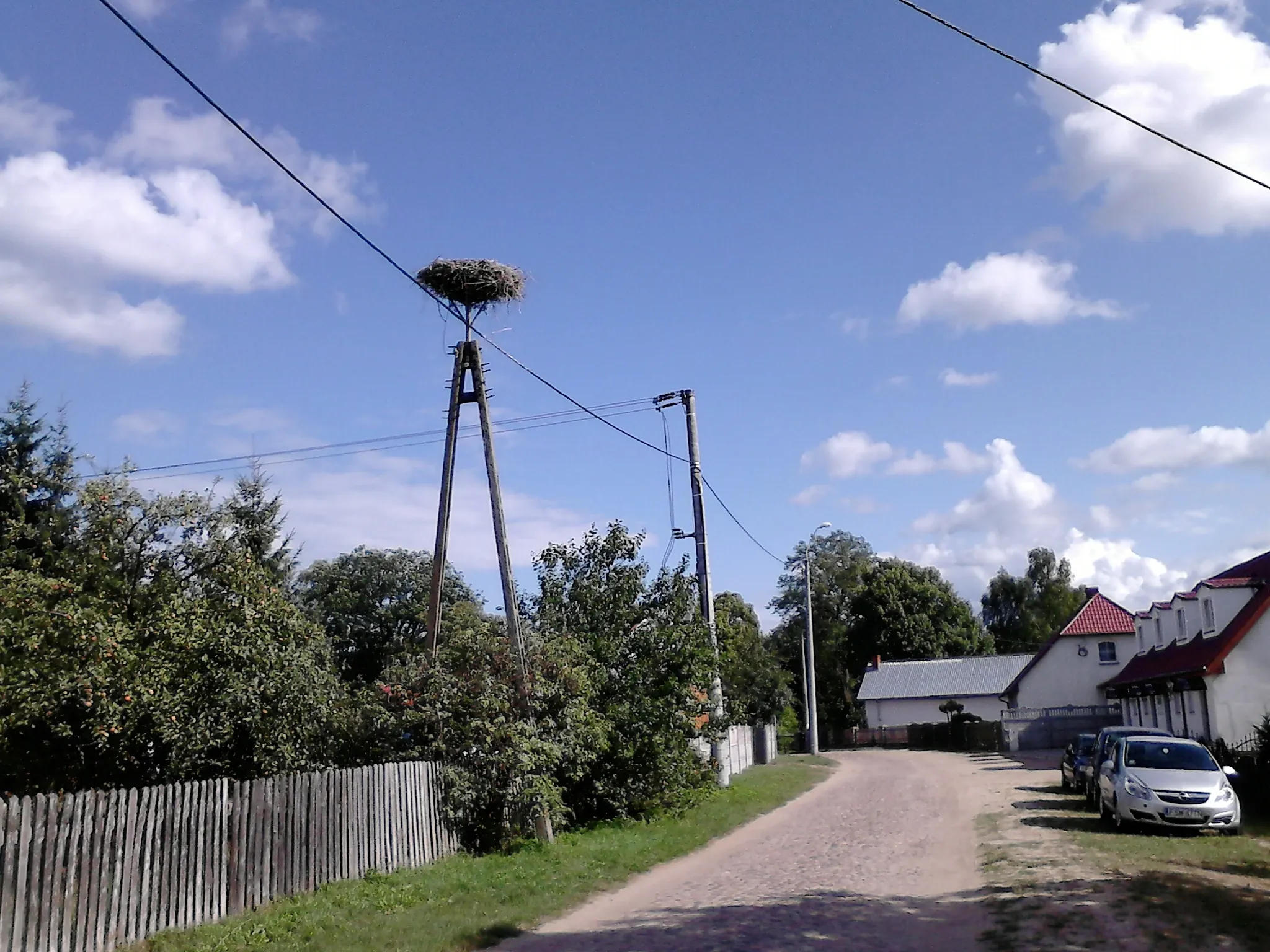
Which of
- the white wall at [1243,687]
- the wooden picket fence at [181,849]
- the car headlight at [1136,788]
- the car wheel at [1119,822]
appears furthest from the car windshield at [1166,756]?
the white wall at [1243,687]

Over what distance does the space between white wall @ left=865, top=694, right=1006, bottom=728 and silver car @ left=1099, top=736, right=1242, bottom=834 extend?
54340 mm

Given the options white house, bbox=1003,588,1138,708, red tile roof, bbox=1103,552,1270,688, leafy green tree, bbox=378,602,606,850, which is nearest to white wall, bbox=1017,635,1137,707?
white house, bbox=1003,588,1138,708

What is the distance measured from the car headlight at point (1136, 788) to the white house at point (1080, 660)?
39.6 meters

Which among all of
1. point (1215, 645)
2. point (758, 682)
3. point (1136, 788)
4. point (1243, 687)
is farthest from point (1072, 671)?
point (1136, 788)

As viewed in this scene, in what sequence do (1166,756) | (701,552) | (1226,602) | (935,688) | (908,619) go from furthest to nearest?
(908,619)
(935,688)
(1226,602)
(701,552)
(1166,756)

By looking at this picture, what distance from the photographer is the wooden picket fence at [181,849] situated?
30.2 feet

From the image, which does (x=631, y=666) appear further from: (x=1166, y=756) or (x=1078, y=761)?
(x=1078, y=761)

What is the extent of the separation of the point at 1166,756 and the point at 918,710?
5675cm

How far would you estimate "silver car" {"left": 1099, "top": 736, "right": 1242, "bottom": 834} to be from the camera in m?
17.0

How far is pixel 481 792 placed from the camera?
16.5 metres

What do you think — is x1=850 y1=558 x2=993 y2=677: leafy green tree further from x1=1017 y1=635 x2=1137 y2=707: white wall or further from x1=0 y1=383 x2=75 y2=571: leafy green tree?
x1=0 y1=383 x2=75 y2=571: leafy green tree

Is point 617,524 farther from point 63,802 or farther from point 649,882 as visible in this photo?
point 63,802

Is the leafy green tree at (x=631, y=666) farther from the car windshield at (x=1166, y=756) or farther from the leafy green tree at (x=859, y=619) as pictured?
the leafy green tree at (x=859, y=619)

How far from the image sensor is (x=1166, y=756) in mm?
18531
